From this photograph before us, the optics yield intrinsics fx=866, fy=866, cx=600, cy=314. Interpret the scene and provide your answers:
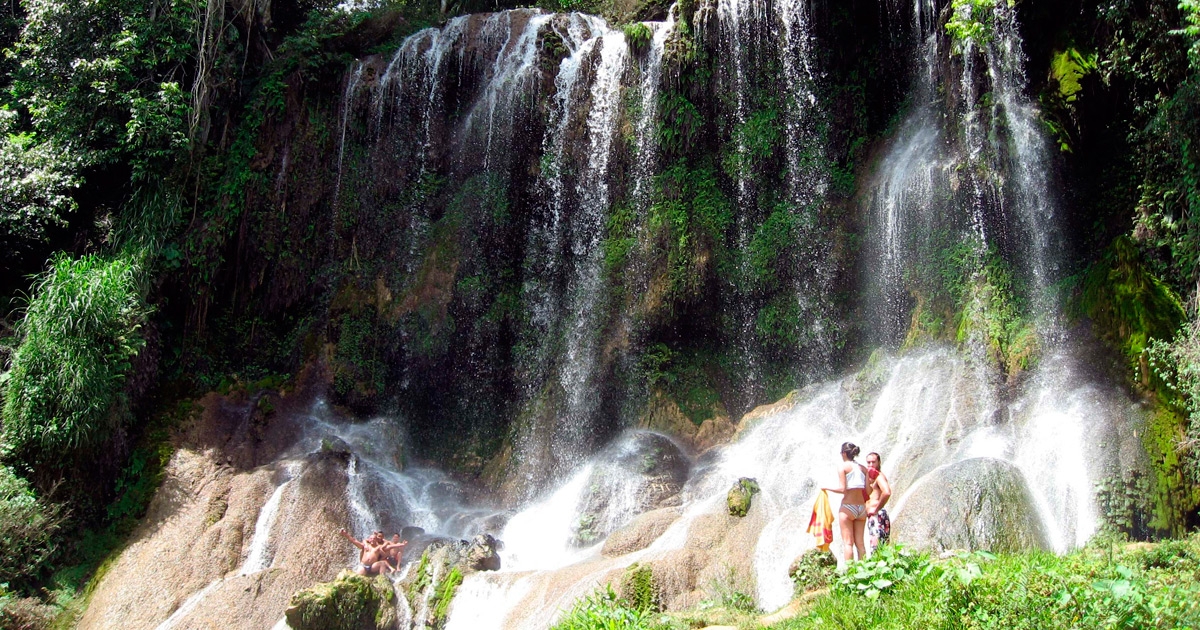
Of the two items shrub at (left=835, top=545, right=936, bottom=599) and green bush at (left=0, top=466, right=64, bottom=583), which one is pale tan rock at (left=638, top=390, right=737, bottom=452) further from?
green bush at (left=0, top=466, right=64, bottom=583)

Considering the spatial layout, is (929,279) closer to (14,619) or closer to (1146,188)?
(1146,188)

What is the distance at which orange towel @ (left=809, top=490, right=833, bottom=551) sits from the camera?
24.5 feet

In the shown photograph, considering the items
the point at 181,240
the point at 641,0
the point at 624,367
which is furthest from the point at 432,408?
the point at 641,0

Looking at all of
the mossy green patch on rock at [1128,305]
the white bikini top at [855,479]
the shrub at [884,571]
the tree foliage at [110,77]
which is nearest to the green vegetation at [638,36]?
the tree foliage at [110,77]

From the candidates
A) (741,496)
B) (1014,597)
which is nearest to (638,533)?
(741,496)

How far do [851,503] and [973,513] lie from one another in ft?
6.49

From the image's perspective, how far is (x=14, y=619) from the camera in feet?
34.0

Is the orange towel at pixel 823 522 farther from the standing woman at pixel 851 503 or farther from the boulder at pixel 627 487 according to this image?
the boulder at pixel 627 487

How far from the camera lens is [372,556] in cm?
1092

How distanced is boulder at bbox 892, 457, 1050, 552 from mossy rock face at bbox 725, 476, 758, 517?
191 cm

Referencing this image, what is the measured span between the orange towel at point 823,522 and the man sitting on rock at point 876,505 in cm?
33

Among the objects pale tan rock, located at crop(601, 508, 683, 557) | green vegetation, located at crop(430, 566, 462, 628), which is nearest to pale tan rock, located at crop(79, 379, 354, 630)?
green vegetation, located at crop(430, 566, 462, 628)

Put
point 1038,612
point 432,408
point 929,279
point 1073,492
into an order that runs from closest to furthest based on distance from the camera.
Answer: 1. point 1038,612
2. point 1073,492
3. point 929,279
4. point 432,408

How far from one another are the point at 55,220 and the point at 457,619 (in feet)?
31.5
